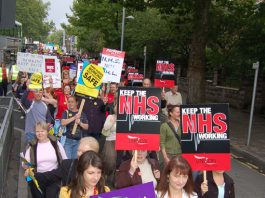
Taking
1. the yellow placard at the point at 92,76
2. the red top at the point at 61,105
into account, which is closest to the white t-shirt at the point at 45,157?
the yellow placard at the point at 92,76

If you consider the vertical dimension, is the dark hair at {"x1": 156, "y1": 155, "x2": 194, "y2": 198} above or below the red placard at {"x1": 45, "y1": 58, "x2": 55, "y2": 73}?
below

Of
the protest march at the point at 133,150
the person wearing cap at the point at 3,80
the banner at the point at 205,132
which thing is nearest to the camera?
the protest march at the point at 133,150

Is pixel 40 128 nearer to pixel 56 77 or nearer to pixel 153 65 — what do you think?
→ pixel 56 77

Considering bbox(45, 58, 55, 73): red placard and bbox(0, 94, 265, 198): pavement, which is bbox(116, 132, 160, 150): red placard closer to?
bbox(0, 94, 265, 198): pavement

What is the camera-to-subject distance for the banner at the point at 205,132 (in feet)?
16.0

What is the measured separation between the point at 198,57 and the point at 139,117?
474 inches

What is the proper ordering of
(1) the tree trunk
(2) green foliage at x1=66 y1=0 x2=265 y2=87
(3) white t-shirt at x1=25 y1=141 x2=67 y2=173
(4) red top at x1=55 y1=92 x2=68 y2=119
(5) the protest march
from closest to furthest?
(5) the protest march → (3) white t-shirt at x1=25 y1=141 x2=67 y2=173 → (4) red top at x1=55 y1=92 x2=68 y2=119 → (1) the tree trunk → (2) green foliage at x1=66 y1=0 x2=265 y2=87

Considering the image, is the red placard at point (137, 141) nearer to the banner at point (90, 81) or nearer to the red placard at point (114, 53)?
the banner at point (90, 81)

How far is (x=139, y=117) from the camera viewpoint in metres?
5.39

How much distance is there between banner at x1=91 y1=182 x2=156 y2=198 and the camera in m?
3.42

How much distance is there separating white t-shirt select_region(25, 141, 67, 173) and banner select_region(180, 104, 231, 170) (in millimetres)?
1580

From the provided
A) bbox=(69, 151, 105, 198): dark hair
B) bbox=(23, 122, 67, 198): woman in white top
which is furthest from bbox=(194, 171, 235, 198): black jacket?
bbox=(23, 122, 67, 198): woman in white top

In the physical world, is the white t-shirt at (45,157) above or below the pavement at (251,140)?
above

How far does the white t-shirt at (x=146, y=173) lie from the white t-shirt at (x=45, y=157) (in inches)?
42.9
